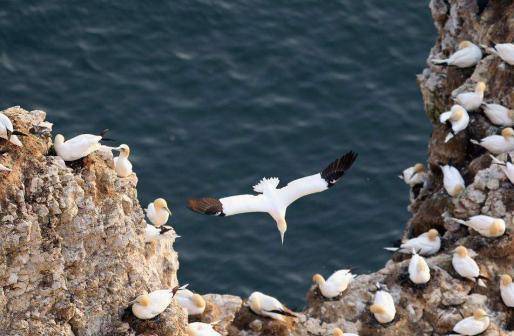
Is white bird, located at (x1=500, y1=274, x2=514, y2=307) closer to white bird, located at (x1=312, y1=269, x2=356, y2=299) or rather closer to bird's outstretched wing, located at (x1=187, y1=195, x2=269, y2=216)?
white bird, located at (x1=312, y1=269, x2=356, y2=299)

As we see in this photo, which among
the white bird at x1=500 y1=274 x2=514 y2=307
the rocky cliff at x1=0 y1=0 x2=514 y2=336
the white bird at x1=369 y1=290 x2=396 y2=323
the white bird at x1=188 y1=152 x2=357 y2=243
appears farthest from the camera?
the white bird at x1=188 y1=152 x2=357 y2=243

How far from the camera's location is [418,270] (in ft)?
64.5

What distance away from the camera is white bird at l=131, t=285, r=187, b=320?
54.2 ft

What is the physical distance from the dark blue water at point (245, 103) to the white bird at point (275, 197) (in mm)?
5390

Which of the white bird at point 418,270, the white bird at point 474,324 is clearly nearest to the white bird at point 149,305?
the white bird at point 418,270

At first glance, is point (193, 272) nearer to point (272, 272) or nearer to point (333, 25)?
point (272, 272)

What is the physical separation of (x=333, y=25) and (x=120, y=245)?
54.9 ft

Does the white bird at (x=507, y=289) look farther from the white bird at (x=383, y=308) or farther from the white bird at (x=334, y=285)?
the white bird at (x=334, y=285)

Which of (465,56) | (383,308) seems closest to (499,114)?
(465,56)

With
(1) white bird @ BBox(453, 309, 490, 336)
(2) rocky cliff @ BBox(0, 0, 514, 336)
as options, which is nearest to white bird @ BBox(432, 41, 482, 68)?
(2) rocky cliff @ BBox(0, 0, 514, 336)

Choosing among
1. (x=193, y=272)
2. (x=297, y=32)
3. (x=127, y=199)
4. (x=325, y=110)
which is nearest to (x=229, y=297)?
(x=127, y=199)

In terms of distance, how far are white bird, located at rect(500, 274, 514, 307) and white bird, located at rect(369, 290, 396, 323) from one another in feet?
5.63

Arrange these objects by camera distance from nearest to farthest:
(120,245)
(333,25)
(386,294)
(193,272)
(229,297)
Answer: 1. (120,245)
2. (386,294)
3. (229,297)
4. (193,272)
5. (333,25)

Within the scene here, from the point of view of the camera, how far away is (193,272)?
27.1 metres
